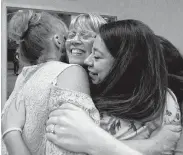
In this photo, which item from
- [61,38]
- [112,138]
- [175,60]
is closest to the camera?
[112,138]

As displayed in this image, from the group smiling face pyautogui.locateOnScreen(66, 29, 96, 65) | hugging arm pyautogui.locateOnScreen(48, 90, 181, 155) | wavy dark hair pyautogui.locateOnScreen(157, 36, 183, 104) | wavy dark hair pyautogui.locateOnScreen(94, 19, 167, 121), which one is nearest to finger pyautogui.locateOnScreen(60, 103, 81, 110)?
hugging arm pyautogui.locateOnScreen(48, 90, 181, 155)

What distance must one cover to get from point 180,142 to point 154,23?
34 cm

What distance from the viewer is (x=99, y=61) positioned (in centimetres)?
60

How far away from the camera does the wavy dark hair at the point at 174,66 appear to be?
73cm

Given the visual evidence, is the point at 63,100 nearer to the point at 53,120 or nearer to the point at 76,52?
the point at 53,120

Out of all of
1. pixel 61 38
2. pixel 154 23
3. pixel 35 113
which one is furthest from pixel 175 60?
pixel 35 113

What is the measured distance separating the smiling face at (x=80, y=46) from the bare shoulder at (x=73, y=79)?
0.58 ft

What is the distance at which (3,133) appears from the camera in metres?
0.55

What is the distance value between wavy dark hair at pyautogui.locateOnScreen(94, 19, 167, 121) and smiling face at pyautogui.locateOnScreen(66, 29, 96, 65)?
87 millimetres

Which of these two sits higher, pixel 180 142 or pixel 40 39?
pixel 40 39

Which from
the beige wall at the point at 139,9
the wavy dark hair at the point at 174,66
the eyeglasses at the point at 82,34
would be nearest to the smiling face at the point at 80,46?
the eyeglasses at the point at 82,34

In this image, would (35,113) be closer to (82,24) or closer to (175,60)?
(82,24)

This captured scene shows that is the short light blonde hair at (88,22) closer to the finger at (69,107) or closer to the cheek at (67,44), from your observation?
the cheek at (67,44)

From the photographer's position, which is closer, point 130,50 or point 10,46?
point 130,50
